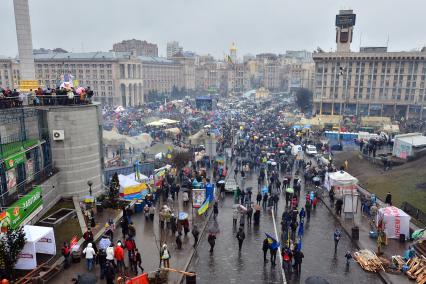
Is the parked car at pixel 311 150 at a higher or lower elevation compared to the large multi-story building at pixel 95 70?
lower

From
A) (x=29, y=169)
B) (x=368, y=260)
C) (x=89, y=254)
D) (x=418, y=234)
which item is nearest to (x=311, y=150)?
(x=418, y=234)

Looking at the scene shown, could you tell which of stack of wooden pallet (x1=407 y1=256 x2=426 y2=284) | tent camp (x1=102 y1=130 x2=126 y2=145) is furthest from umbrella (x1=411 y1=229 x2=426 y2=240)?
tent camp (x1=102 y1=130 x2=126 y2=145)

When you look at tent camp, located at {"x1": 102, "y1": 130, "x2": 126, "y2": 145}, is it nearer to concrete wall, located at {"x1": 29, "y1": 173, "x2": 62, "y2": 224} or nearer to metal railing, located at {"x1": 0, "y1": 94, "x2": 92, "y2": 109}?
metal railing, located at {"x1": 0, "y1": 94, "x2": 92, "y2": 109}

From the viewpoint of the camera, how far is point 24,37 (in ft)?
90.2

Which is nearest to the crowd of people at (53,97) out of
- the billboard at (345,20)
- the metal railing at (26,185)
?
the metal railing at (26,185)

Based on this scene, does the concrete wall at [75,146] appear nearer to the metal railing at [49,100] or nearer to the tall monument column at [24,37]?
the metal railing at [49,100]

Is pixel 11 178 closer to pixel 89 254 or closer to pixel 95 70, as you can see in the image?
pixel 89 254

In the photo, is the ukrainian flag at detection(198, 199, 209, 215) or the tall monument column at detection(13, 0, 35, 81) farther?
the tall monument column at detection(13, 0, 35, 81)

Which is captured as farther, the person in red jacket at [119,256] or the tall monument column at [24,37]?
the tall monument column at [24,37]

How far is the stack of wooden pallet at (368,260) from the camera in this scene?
14703mm

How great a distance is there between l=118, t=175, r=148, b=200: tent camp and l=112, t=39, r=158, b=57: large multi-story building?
162614 millimetres

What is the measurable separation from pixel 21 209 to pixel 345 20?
76878 millimetres

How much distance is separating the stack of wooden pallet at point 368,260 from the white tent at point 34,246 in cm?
Answer: 1242

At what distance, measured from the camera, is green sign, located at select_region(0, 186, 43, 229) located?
569 inches
